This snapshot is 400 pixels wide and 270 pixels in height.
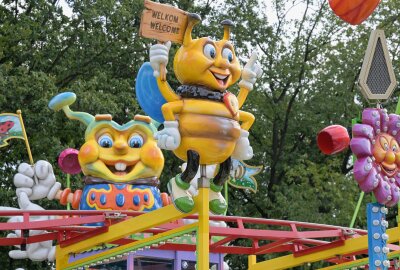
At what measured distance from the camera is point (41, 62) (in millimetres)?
22484

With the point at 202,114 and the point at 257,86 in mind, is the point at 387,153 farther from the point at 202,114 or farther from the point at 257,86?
the point at 257,86

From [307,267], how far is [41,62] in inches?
298

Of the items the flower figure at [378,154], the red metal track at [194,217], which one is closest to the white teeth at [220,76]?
the flower figure at [378,154]

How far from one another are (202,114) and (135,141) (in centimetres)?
450

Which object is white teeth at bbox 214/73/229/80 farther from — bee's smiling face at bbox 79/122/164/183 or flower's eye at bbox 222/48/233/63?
bee's smiling face at bbox 79/122/164/183

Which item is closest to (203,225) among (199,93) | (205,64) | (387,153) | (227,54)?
(199,93)

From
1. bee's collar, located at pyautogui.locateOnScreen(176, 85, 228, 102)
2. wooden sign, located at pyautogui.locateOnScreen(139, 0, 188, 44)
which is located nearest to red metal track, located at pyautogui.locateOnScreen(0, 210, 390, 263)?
bee's collar, located at pyautogui.locateOnScreen(176, 85, 228, 102)

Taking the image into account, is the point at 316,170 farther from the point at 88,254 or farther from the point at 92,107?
the point at 88,254

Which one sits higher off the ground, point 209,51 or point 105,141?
point 105,141

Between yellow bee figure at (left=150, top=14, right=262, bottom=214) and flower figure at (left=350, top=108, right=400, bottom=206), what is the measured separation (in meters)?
1.29

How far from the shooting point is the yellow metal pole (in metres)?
Result: 10.4

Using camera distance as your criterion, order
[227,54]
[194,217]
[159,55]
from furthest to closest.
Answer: [194,217] < [227,54] < [159,55]

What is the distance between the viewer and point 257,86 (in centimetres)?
2444

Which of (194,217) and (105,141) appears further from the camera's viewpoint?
(105,141)
